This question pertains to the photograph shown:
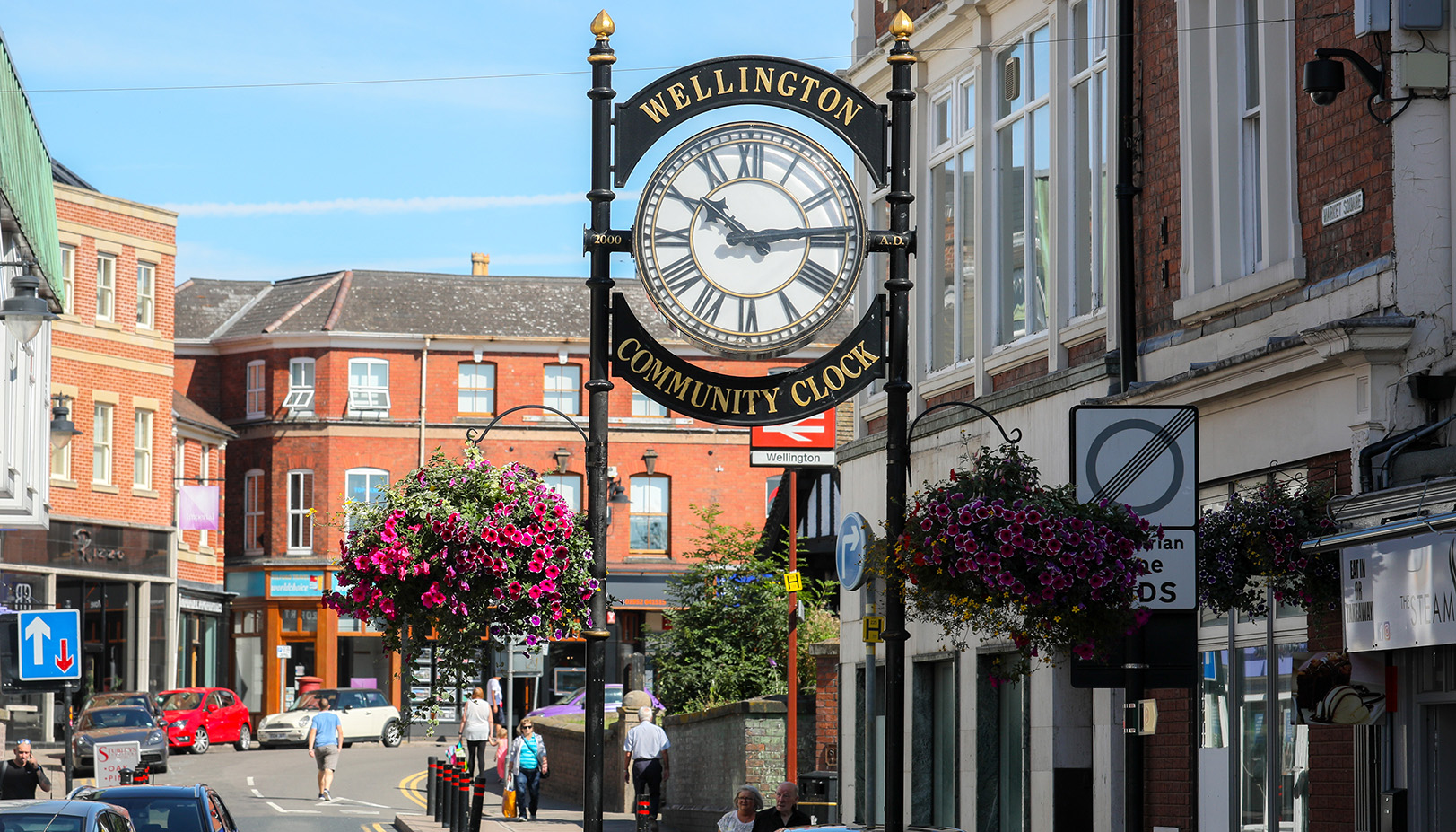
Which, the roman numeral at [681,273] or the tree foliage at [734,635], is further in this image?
the tree foliage at [734,635]

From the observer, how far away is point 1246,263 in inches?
531

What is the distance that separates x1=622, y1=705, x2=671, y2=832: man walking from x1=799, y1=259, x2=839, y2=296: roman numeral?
46.8 ft

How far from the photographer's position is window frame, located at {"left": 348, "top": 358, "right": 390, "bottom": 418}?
2219 inches

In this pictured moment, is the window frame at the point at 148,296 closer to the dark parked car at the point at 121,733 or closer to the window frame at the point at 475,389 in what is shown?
the window frame at the point at 475,389

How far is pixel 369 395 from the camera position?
56531mm

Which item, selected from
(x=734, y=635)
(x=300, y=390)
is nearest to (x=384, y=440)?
(x=300, y=390)

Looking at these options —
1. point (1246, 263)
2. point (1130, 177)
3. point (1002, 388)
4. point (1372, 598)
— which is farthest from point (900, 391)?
point (1002, 388)

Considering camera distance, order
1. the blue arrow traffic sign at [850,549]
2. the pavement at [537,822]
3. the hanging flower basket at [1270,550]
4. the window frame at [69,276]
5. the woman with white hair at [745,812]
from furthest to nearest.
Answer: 1. the window frame at [69,276]
2. the pavement at [537,822]
3. the woman with white hair at [745,812]
4. the blue arrow traffic sign at [850,549]
5. the hanging flower basket at [1270,550]

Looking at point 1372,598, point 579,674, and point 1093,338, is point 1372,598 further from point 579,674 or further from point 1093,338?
point 579,674

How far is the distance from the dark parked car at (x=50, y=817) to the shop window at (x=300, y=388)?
1790 inches

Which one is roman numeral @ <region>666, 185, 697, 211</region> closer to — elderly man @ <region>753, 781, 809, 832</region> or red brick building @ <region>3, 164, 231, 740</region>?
elderly man @ <region>753, 781, 809, 832</region>

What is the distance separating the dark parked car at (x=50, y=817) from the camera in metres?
11.4

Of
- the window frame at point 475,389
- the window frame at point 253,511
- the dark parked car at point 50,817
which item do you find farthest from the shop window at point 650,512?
the dark parked car at point 50,817

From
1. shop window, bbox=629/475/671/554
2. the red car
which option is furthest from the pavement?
shop window, bbox=629/475/671/554
